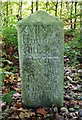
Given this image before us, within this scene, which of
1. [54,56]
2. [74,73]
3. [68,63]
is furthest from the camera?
[68,63]

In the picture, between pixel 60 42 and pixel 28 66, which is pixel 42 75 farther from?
pixel 60 42

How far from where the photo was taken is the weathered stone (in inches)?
133

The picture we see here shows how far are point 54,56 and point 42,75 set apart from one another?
0.29m

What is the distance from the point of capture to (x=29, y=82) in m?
3.53

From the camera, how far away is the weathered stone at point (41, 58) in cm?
339

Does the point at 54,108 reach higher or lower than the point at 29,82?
lower

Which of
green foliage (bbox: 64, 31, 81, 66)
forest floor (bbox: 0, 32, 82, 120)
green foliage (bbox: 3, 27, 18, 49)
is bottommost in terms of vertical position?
forest floor (bbox: 0, 32, 82, 120)

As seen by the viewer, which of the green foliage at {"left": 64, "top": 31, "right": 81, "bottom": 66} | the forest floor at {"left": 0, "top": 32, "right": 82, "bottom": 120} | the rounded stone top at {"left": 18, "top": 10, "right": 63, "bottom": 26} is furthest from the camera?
the green foliage at {"left": 64, "top": 31, "right": 81, "bottom": 66}

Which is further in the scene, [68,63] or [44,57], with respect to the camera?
[68,63]

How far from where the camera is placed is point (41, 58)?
344 centimetres

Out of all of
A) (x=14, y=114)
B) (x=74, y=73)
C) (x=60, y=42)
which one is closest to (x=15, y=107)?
(x=14, y=114)

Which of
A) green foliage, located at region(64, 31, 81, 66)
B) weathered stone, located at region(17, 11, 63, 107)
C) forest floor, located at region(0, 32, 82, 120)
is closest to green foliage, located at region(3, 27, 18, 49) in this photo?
green foliage, located at region(64, 31, 81, 66)

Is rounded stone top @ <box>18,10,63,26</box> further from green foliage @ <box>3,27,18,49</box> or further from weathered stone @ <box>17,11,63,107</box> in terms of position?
green foliage @ <box>3,27,18,49</box>

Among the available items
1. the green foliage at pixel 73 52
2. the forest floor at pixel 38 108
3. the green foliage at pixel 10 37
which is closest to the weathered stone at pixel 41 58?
the forest floor at pixel 38 108
